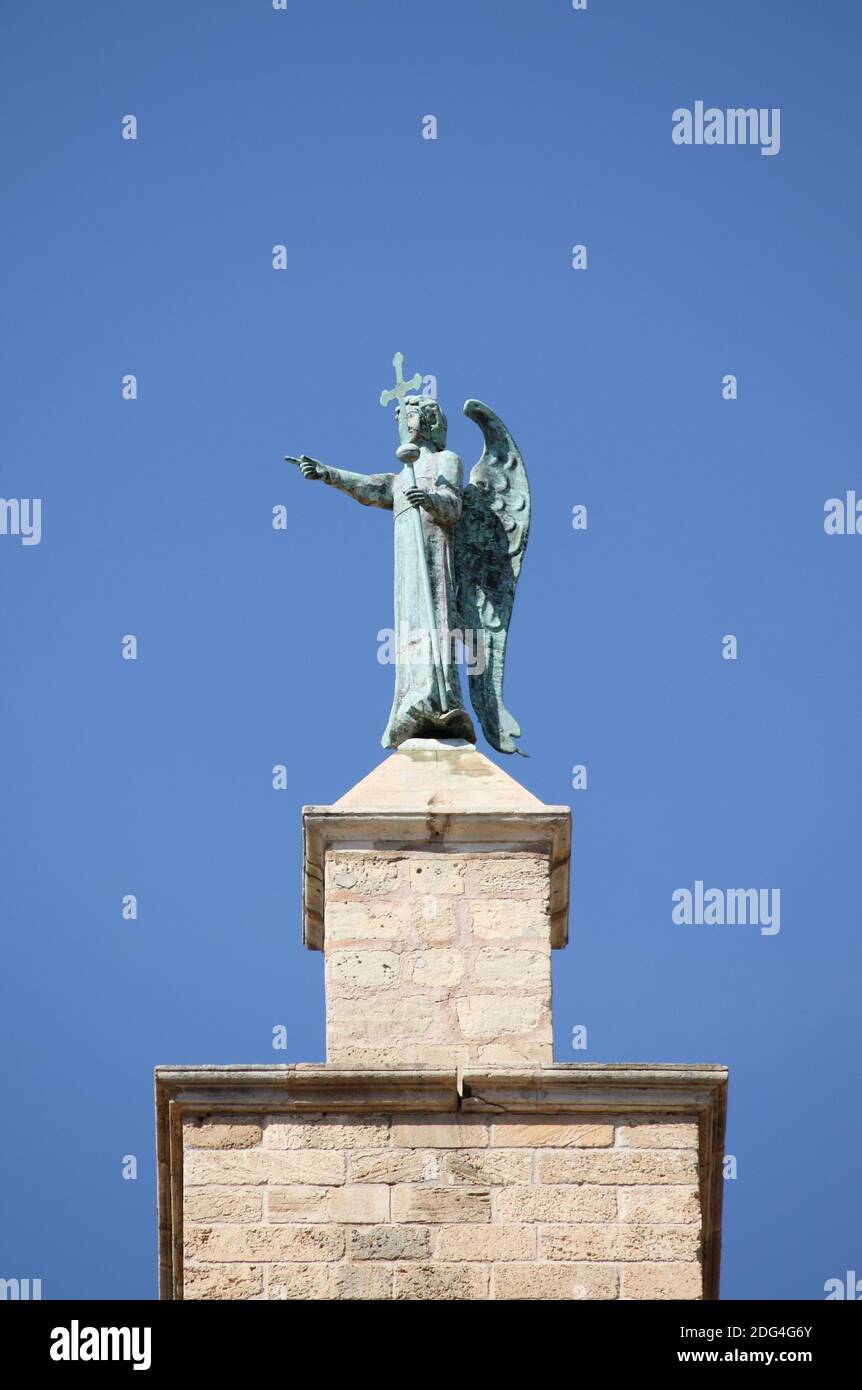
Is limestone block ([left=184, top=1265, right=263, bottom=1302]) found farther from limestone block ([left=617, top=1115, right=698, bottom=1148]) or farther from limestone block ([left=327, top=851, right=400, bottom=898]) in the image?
limestone block ([left=327, top=851, right=400, bottom=898])

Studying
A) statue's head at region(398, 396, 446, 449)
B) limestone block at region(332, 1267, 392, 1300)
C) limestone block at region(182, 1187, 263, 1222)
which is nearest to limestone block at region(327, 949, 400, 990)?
limestone block at region(182, 1187, 263, 1222)

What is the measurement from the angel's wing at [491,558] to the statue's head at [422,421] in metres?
0.45

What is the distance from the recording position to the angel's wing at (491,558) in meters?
24.2

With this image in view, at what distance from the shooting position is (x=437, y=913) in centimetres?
2253

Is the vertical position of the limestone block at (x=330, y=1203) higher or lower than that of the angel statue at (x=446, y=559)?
lower

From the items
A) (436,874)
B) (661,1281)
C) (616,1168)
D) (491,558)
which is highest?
(491,558)

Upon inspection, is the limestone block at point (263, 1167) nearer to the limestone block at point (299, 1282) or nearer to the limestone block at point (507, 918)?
the limestone block at point (299, 1282)

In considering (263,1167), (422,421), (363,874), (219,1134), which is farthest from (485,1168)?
(422,421)

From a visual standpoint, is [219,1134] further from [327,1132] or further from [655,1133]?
[655,1133]

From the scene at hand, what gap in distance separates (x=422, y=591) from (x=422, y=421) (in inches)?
49.1

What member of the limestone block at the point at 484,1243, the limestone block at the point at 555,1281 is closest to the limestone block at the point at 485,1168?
the limestone block at the point at 484,1243
